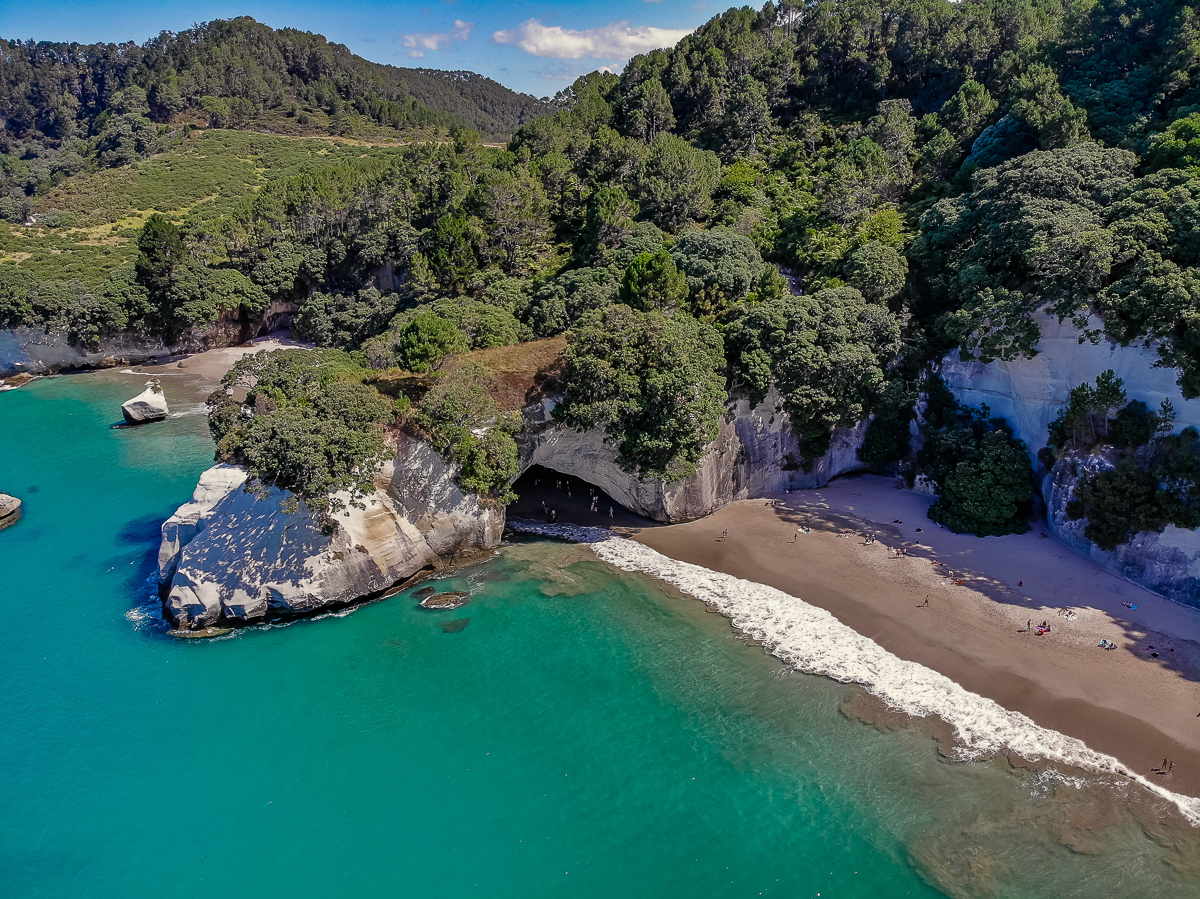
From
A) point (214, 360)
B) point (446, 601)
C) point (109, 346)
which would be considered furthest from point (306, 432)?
point (109, 346)

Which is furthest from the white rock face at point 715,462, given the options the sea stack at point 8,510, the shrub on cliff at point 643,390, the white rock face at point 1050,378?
the sea stack at point 8,510

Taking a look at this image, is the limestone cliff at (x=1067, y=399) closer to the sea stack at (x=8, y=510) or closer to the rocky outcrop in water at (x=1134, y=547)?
the rocky outcrop in water at (x=1134, y=547)

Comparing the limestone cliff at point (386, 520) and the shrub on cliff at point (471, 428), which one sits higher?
the shrub on cliff at point (471, 428)

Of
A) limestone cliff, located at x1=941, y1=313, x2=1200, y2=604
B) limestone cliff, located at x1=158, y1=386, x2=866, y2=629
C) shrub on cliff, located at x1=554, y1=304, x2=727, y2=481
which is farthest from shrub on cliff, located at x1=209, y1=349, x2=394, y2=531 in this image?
limestone cliff, located at x1=941, y1=313, x2=1200, y2=604

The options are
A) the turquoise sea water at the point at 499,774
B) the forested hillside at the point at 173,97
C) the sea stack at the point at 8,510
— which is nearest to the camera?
the turquoise sea water at the point at 499,774

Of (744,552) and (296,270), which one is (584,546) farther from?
(296,270)

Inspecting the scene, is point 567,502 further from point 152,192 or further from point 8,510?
point 152,192

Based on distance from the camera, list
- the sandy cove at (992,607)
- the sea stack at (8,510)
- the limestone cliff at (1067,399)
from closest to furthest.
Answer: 1. the sandy cove at (992,607)
2. the limestone cliff at (1067,399)
3. the sea stack at (8,510)

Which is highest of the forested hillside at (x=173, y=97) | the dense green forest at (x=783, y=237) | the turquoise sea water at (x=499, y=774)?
the forested hillside at (x=173, y=97)
